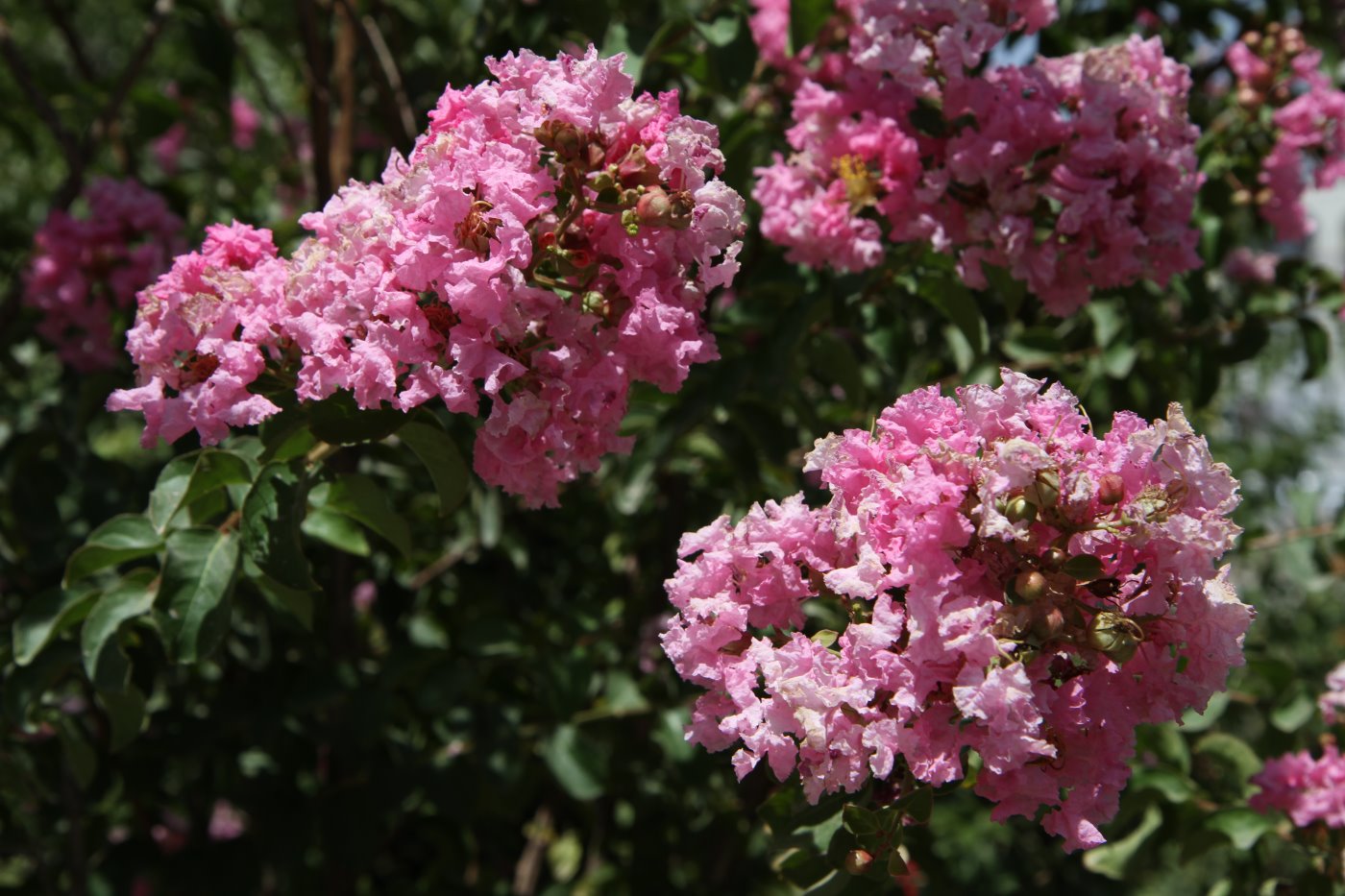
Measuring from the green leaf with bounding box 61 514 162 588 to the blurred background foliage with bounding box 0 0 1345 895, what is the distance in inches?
2.3

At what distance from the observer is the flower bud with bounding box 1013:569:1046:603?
0.96 m

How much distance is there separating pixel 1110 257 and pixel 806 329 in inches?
15.7

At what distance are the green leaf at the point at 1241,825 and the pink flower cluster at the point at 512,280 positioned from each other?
1.01 meters

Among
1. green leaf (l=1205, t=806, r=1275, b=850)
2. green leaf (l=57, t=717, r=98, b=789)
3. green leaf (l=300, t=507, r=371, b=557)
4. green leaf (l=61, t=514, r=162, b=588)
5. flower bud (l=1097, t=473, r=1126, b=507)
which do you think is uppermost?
flower bud (l=1097, t=473, r=1126, b=507)

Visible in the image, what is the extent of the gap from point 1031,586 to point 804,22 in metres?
1.05

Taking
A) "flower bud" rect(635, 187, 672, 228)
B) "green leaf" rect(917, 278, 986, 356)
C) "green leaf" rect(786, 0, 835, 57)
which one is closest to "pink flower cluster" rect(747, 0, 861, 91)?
"green leaf" rect(786, 0, 835, 57)

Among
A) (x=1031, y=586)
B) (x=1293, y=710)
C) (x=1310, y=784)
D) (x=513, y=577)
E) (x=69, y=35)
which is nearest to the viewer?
(x=1031, y=586)

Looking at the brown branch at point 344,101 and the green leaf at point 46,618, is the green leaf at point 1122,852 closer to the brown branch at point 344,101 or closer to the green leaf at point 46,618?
the green leaf at point 46,618

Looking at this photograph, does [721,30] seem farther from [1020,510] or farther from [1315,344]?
[1315,344]

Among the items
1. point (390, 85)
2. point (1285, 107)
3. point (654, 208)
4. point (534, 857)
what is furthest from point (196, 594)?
point (1285, 107)

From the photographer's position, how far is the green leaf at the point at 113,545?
1.42 metres

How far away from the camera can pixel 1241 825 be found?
1.63 m

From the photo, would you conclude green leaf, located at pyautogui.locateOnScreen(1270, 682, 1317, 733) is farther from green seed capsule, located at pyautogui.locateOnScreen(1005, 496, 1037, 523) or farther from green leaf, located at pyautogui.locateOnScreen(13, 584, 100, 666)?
green leaf, located at pyautogui.locateOnScreen(13, 584, 100, 666)

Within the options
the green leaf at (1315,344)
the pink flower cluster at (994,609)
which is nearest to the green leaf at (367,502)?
the pink flower cluster at (994,609)
